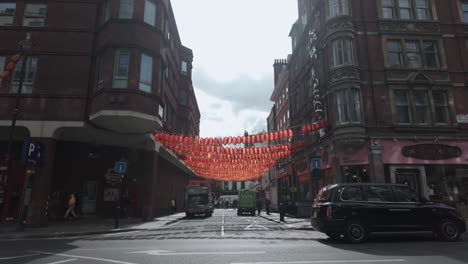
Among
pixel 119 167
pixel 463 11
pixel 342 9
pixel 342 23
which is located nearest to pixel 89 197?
pixel 119 167

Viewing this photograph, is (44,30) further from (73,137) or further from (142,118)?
(142,118)

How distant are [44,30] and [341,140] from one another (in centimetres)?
1983

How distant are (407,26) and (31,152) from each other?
24053 millimetres

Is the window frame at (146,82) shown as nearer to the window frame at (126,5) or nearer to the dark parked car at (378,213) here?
the window frame at (126,5)

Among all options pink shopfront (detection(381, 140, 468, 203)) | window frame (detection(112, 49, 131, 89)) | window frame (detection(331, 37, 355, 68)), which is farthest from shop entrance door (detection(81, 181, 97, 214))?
pink shopfront (detection(381, 140, 468, 203))

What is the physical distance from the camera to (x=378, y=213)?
10633 millimetres

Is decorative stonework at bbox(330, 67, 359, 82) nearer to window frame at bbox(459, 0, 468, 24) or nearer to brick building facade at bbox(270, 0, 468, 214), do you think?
brick building facade at bbox(270, 0, 468, 214)

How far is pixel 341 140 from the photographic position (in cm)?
1989

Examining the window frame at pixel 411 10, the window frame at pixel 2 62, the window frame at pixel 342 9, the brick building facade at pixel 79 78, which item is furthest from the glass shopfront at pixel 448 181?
the window frame at pixel 2 62

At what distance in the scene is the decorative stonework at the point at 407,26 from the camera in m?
21.5

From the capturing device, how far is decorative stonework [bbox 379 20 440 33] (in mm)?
21500

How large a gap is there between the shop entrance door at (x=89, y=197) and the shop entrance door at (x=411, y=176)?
21.3 m

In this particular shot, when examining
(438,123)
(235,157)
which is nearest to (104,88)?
(235,157)

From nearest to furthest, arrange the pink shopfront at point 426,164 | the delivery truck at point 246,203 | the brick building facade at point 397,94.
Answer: the pink shopfront at point 426,164
the brick building facade at point 397,94
the delivery truck at point 246,203
